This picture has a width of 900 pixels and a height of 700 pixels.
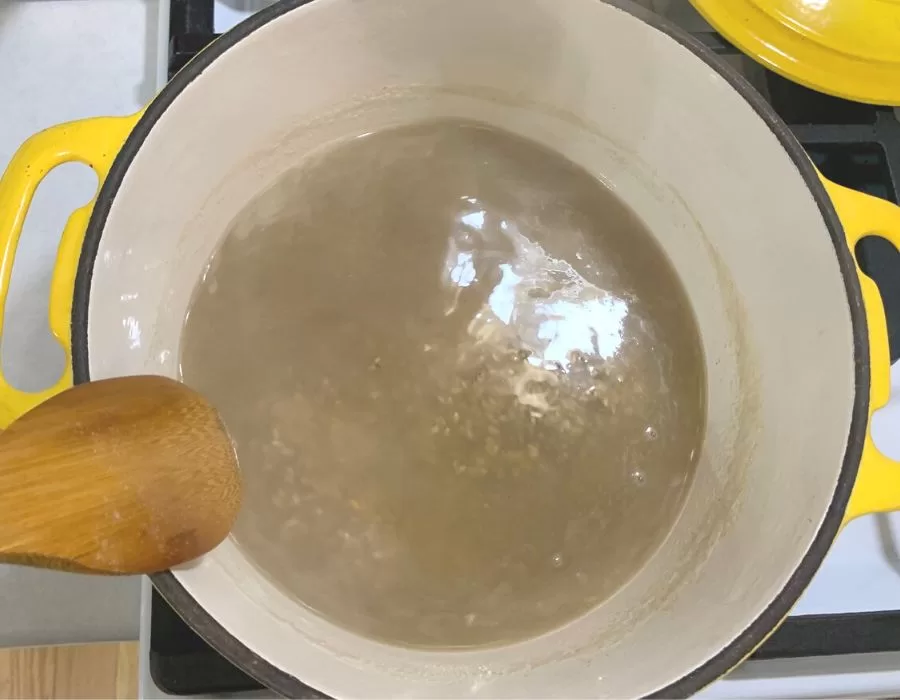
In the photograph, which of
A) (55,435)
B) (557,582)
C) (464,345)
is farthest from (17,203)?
(557,582)

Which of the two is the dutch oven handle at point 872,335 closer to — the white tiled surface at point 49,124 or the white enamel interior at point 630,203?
the white enamel interior at point 630,203

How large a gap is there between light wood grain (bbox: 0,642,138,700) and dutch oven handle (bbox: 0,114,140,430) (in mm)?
254

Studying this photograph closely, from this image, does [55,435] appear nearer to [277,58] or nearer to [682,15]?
[277,58]

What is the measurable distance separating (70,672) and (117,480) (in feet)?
0.95

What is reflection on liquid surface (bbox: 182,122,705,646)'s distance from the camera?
784 mm

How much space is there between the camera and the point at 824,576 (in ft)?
2.32

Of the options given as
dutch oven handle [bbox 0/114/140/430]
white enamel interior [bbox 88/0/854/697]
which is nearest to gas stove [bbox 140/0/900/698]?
white enamel interior [bbox 88/0/854/697]

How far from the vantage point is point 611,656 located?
2.34 ft

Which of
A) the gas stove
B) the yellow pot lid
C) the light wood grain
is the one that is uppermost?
the yellow pot lid

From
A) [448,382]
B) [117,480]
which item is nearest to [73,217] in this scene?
[117,480]

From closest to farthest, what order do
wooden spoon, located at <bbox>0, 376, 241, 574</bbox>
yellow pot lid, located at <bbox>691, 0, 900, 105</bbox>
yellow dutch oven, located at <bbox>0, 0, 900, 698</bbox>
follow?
wooden spoon, located at <bbox>0, 376, 241, 574</bbox>, yellow dutch oven, located at <bbox>0, 0, 900, 698</bbox>, yellow pot lid, located at <bbox>691, 0, 900, 105</bbox>

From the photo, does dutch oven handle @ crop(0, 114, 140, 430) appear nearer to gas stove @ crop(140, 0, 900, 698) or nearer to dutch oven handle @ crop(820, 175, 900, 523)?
gas stove @ crop(140, 0, 900, 698)

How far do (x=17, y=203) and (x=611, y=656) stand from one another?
0.62 meters

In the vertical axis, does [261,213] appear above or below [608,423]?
above
